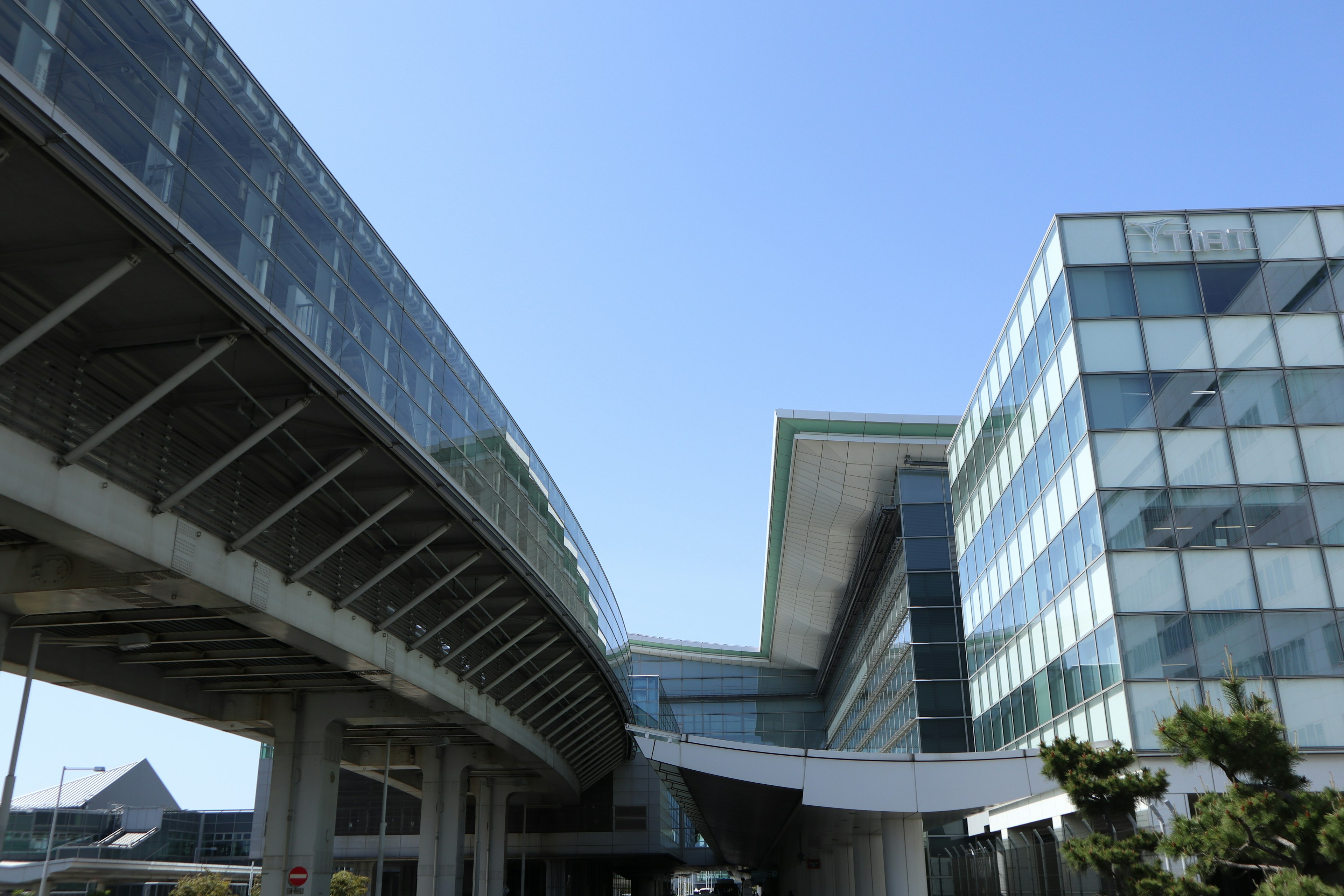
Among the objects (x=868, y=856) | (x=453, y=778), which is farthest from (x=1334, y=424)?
(x=453, y=778)

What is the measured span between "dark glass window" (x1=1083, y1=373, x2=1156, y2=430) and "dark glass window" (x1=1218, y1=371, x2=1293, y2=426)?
1649mm

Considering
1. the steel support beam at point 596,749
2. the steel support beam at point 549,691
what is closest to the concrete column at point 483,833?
the steel support beam at point 596,749

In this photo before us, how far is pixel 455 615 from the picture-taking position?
72.6 ft

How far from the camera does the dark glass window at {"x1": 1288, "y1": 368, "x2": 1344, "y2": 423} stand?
24203mm

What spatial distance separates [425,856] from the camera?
3628cm

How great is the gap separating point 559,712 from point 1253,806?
26.1 meters

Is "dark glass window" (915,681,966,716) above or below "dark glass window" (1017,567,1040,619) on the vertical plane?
below

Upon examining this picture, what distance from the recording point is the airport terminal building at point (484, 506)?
12.0 metres

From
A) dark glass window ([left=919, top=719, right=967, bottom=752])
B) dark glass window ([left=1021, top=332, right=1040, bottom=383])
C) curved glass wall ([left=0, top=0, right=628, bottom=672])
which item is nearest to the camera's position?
curved glass wall ([left=0, top=0, right=628, bottom=672])

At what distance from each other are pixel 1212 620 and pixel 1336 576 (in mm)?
2657

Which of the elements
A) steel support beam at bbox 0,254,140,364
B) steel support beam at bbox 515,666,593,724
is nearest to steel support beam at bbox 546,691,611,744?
steel support beam at bbox 515,666,593,724

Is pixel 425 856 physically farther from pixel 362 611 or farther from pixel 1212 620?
pixel 1212 620

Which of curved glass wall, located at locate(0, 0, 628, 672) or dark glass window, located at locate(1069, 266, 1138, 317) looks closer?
curved glass wall, located at locate(0, 0, 628, 672)

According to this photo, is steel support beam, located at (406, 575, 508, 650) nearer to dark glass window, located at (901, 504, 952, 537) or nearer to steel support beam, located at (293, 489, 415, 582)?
steel support beam, located at (293, 489, 415, 582)
